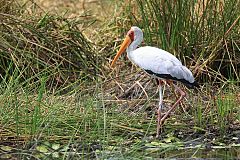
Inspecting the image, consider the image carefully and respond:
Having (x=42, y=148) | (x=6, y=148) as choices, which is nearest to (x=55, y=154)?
(x=42, y=148)

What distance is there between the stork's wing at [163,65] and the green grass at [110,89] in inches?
14.0

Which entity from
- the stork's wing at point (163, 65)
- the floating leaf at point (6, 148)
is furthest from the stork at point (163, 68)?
the floating leaf at point (6, 148)

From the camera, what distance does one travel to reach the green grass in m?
5.83

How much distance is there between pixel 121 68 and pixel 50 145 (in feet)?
9.72

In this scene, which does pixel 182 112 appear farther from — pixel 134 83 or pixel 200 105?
pixel 134 83

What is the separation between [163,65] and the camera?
6.47 m

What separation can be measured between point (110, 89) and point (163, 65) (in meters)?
1.65

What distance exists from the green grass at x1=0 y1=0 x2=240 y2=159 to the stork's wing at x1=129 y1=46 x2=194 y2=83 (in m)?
0.36

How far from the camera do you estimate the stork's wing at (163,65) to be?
6.45m

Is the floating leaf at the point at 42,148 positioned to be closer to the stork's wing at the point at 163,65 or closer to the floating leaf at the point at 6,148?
the floating leaf at the point at 6,148

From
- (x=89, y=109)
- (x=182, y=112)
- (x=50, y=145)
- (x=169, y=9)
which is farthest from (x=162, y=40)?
(x=50, y=145)

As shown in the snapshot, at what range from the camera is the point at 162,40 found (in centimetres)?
771

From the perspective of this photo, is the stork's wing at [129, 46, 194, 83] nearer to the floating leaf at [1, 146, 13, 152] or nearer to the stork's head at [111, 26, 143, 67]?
the stork's head at [111, 26, 143, 67]

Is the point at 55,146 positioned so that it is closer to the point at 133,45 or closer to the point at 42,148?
the point at 42,148
